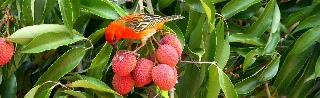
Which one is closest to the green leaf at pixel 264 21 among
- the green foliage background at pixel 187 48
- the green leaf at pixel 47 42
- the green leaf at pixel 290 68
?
the green foliage background at pixel 187 48

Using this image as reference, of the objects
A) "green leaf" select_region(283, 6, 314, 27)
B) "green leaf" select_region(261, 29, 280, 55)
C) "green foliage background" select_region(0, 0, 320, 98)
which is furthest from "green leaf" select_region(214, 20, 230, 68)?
"green leaf" select_region(283, 6, 314, 27)

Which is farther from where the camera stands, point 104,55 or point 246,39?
point 246,39

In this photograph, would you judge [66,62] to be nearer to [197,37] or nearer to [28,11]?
[28,11]

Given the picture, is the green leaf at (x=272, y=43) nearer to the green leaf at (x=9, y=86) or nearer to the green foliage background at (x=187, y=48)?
the green foliage background at (x=187, y=48)

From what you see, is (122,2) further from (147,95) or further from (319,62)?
(319,62)

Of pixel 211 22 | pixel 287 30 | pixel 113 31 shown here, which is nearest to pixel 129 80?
pixel 113 31

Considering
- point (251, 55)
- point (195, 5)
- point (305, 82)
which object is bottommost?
point (305, 82)

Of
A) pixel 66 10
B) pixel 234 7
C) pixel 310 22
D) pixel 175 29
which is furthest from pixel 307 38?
pixel 66 10

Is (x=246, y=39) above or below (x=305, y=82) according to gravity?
above
